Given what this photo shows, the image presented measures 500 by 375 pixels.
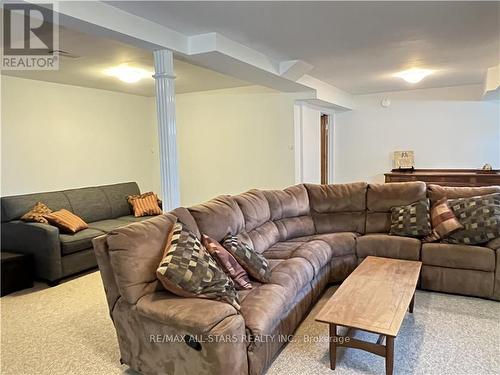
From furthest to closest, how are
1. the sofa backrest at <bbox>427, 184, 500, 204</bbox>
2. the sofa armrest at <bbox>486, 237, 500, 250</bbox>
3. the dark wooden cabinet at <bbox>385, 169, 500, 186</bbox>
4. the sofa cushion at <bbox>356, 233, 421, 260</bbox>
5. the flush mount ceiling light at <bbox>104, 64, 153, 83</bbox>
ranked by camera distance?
the dark wooden cabinet at <bbox>385, 169, 500, 186</bbox>, the flush mount ceiling light at <bbox>104, 64, 153, 83</bbox>, the sofa backrest at <bbox>427, 184, 500, 204</bbox>, the sofa cushion at <bbox>356, 233, 421, 260</bbox>, the sofa armrest at <bbox>486, 237, 500, 250</bbox>

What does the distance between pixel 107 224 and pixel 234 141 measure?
2538 mm

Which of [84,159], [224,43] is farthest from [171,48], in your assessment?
[84,159]

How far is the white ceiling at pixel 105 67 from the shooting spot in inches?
134

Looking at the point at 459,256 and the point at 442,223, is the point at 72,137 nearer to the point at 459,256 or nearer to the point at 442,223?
the point at 442,223

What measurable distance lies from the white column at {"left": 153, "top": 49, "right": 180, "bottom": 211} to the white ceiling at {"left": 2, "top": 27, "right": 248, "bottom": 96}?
514 millimetres

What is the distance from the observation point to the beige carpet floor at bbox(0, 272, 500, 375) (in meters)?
2.33

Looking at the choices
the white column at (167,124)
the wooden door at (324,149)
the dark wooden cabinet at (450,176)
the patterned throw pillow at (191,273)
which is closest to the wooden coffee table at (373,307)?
the patterned throw pillow at (191,273)

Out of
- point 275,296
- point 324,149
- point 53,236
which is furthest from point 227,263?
point 324,149

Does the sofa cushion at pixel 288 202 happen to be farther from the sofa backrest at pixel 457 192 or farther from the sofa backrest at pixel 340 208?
the sofa backrest at pixel 457 192

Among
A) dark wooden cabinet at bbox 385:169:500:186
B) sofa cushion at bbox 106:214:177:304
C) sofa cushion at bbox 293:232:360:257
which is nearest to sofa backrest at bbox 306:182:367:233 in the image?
sofa cushion at bbox 293:232:360:257

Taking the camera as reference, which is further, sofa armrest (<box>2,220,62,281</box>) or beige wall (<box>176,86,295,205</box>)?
beige wall (<box>176,86,295,205</box>)

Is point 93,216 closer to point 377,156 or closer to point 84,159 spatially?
point 84,159
